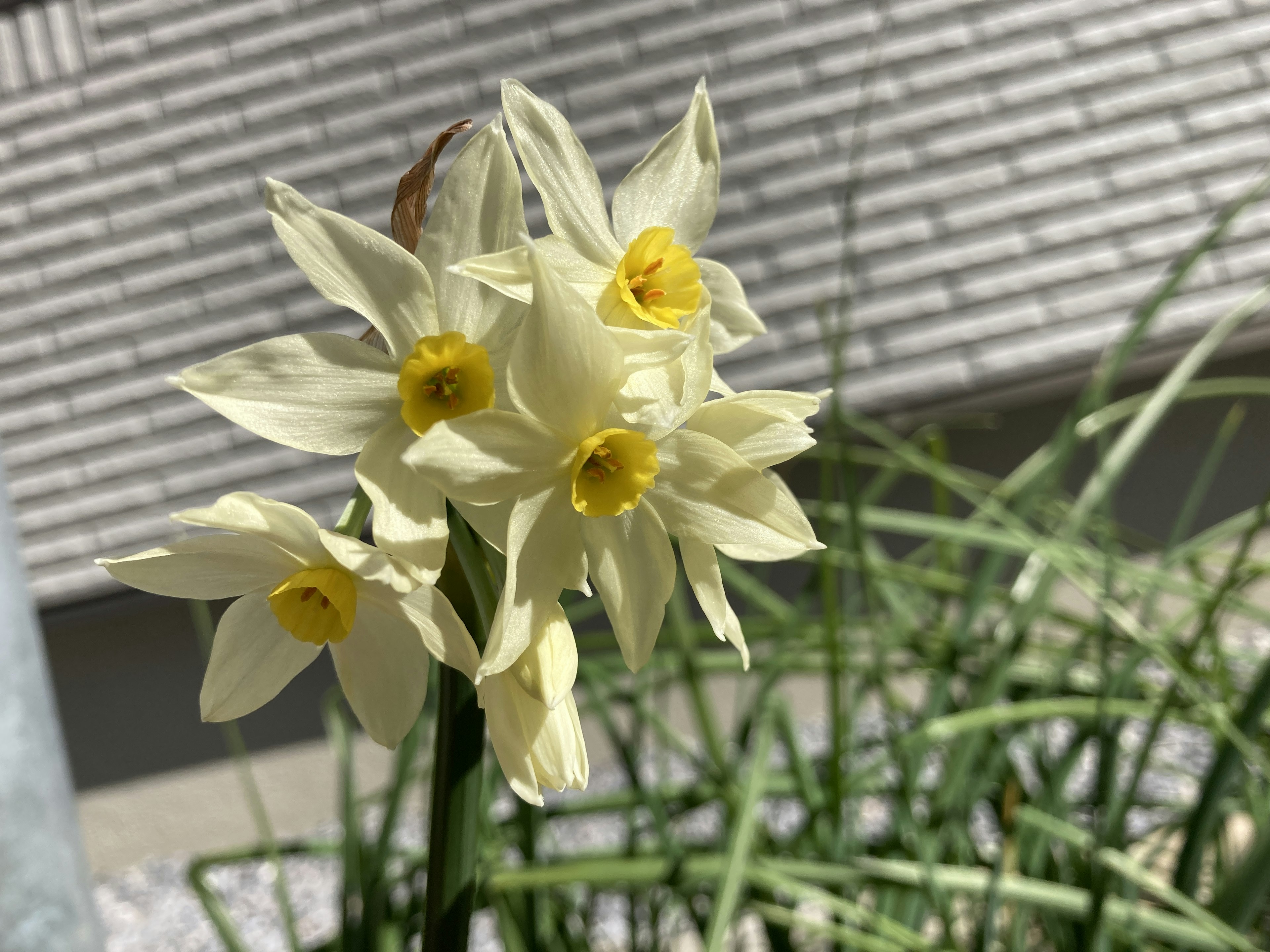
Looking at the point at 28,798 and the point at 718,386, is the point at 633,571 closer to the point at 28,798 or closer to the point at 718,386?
the point at 718,386

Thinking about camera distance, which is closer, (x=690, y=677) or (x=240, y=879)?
(x=690, y=677)

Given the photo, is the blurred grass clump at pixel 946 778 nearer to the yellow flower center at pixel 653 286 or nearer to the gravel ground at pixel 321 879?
the yellow flower center at pixel 653 286

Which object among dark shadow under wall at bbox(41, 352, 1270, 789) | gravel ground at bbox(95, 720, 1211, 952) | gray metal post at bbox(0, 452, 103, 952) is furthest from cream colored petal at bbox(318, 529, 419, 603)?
dark shadow under wall at bbox(41, 352, 1270, 789)

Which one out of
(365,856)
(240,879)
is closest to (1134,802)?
(365,856)

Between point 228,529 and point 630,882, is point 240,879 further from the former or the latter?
point 228,529

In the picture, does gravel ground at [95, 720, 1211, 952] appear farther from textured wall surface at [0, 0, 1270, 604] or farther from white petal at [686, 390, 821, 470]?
white petal at [686, 390, 821, 470]

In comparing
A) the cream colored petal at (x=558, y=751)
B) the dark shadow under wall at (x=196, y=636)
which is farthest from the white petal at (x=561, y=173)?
the dark shadow under wall at (x=196, y=636)
